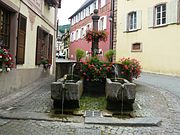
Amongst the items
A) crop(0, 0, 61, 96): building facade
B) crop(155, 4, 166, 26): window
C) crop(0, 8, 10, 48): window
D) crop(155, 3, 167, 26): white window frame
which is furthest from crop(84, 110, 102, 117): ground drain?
crop(155, 4, 166, 26): window

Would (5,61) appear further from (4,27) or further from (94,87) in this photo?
(94,87)

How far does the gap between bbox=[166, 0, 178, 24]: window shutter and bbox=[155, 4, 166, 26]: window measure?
2.25ft

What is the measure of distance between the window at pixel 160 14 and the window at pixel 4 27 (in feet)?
37.8

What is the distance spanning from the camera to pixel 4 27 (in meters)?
8.07

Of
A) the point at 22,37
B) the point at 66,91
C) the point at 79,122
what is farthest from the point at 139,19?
the point at 79,122

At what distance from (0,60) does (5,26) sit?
1737 millimetres

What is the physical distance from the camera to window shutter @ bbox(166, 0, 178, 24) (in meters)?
15.7

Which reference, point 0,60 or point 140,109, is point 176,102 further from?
point 0,60

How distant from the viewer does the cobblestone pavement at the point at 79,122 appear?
15.5ft

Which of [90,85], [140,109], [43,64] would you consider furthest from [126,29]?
[140,109]

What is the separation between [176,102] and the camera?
7344 mm

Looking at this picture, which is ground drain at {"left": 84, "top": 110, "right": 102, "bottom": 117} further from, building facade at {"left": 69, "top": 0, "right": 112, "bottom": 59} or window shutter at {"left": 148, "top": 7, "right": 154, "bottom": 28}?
window shutter at {"left": 148, "top": 7, "right": 154, "bottom": 28}

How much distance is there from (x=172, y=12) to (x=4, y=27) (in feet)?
36.7

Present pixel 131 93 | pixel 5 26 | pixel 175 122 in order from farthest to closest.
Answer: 1. pixel 5 26
2. pixel 131 93
3. pixel 175 122
